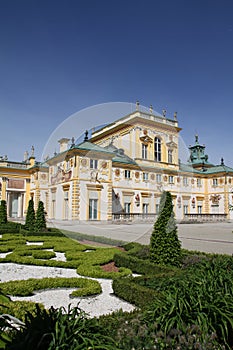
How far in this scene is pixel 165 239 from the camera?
7512mm

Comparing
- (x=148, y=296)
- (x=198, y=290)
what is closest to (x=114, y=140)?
(x=148, y=296)

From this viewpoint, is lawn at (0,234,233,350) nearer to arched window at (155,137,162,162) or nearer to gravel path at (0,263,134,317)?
gravel path at (0,263,134,317)

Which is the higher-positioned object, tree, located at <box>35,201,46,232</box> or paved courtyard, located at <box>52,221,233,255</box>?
tree, located at <box>35,201,46,232</box>

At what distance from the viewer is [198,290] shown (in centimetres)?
373

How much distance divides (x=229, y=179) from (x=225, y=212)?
13.6 feet

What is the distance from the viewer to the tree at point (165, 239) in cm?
745

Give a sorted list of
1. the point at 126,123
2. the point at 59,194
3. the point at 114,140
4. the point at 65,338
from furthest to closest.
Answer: the point at 59,194
the point at 114,140
the point at 126,123
the point at 65,338

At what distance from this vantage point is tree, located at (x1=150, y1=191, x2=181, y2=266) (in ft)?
24.5

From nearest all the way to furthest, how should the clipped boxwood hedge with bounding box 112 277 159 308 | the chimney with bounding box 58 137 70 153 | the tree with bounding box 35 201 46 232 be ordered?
the clipped boxwood hedge with bounding box 112 277 159 308, the chimney with bounding box 58 137 70 153, the tree with bounding box 35 201 46 232

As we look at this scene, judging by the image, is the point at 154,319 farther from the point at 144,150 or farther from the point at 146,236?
the point at 146,236

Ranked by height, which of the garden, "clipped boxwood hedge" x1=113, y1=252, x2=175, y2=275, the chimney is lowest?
"clipped boxwood hedge" x1=113, y1=252, x2=175, y2=275

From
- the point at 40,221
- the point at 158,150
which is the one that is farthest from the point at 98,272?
the point at 40,221

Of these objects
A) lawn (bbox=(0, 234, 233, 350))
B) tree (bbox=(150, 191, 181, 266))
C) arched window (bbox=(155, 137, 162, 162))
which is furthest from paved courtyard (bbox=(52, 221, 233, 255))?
lawn (bbox=(0, 234, 233, 350))

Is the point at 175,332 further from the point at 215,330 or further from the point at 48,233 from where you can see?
the point at 48,233
